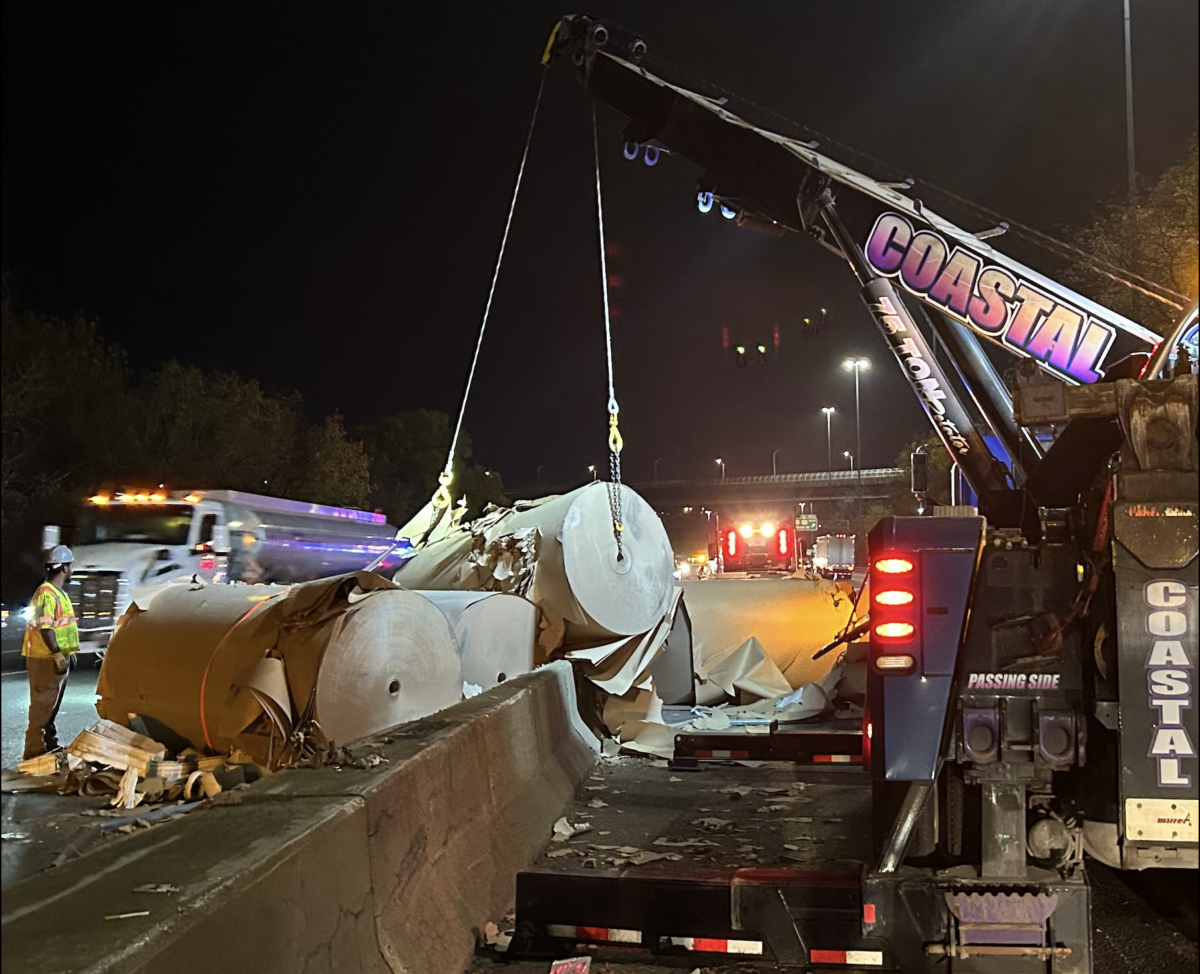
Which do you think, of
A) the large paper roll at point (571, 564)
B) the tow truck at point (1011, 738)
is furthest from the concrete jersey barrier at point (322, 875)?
the large paper roll at point (571, 564)

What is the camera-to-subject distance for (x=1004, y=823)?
13.2 feet

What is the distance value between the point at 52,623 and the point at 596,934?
739 cm

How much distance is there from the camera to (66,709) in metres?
12.7

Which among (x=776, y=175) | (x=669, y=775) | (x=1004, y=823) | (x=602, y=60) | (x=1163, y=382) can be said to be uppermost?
(x=602, y=60)

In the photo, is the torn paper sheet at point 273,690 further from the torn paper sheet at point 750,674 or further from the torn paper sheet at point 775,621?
the torn paper sheet at point 775,621

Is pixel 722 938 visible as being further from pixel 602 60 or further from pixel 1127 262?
pixel 1127 262

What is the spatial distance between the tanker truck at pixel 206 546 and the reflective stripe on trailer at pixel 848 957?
467cm

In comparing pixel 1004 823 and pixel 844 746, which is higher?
pixel 1004 823

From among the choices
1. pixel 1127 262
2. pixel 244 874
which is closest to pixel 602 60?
pixel 244 874

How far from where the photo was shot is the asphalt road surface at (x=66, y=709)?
8.88 metres

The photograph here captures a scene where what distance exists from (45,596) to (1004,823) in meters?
8.83

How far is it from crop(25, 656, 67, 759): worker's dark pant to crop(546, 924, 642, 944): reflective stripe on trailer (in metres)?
6.88

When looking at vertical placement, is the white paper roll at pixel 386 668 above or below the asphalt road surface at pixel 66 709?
above

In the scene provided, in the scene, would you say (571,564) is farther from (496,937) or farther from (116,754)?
(496,937)
